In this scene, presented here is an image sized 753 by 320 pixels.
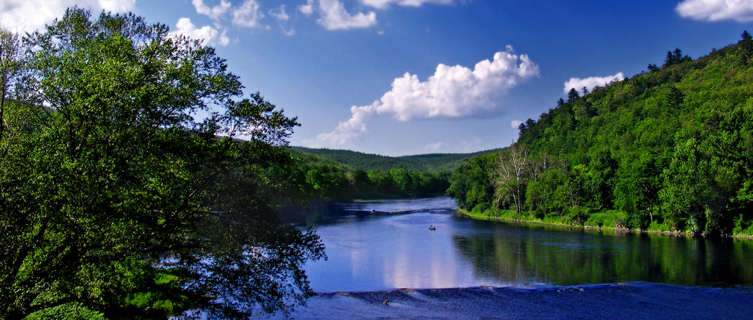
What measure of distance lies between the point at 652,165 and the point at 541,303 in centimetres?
4489

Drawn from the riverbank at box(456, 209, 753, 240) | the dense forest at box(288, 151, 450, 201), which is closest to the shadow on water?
the riverbank at box(456, 209, 753, 240)

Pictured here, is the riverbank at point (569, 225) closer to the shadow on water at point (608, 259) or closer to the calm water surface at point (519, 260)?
the shadow on water at point (608, 259)

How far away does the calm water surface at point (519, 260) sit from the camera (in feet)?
115

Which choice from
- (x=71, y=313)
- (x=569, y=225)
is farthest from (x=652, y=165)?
(x=71, y=313)

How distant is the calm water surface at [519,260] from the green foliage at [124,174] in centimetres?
1812

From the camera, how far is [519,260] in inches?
1690

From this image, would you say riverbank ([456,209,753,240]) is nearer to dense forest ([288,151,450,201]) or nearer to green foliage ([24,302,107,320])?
dense forest ([288,151,450,201])

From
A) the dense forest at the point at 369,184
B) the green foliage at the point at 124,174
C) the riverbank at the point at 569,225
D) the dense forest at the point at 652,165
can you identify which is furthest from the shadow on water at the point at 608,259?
the dense forest at the point at 369,184

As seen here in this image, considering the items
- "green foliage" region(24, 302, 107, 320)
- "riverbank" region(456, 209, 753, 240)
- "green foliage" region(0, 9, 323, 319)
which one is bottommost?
"green foliage" region(24, 302, 107, 320)

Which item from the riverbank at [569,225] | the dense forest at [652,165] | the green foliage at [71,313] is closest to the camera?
the green foliage at [71,313]

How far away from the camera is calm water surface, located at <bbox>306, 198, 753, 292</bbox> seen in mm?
34906

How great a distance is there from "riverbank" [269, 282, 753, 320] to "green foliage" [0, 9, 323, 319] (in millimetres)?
11143

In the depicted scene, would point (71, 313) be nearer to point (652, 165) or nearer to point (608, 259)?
point (608, 259)

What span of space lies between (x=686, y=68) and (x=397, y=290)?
130m
